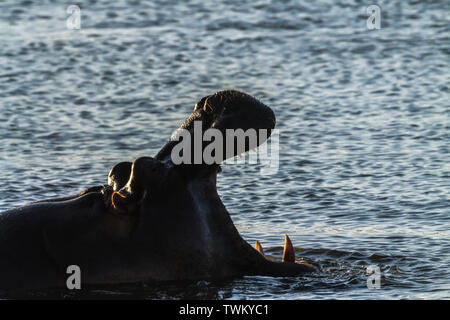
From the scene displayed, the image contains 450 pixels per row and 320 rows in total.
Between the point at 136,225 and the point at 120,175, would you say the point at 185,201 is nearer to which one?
the point at 136,225

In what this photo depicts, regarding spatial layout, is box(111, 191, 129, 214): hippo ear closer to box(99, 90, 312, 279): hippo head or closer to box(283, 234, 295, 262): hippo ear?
box(99, 90, 312, 279): hippo head

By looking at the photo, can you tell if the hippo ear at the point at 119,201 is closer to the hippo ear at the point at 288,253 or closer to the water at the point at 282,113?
the water at the point at 282,113

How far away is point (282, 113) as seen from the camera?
1178 centimetres

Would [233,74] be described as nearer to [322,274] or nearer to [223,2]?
[223,2]

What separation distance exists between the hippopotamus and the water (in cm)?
19

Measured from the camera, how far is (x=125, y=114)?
11.9 metres

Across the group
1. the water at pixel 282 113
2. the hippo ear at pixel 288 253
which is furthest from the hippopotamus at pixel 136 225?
the hippo ear at pixel 288 253

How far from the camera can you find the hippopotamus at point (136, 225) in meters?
5.50

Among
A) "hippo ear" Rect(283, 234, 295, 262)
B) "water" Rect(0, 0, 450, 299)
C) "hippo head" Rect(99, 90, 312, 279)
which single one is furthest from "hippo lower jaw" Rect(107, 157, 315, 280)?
"hippo ear" Rect(283, 234, 295, 262)

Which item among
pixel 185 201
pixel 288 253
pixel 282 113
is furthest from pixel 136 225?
pixel 282 113

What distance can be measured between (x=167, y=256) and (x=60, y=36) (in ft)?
35.5

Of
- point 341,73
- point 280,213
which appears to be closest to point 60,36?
point 341,73

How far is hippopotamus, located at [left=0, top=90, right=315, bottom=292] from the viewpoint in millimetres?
5504

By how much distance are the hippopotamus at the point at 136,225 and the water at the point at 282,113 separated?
0.19m
